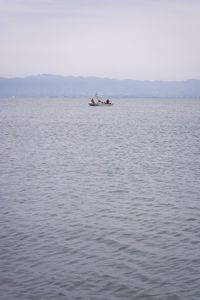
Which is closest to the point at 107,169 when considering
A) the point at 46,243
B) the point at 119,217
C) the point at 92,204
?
the point at 92,204

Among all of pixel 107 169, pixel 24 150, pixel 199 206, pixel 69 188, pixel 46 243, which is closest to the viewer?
pixel 46 243

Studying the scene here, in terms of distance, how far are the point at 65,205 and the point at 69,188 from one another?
449 cm

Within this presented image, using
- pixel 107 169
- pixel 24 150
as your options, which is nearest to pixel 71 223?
pixel 107 169

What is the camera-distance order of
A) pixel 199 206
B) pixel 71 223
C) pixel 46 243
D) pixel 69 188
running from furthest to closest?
pixel 69 188
pixel 199 206
pixel 71 223
pixel 46 243

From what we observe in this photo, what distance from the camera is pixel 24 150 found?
2060 inches

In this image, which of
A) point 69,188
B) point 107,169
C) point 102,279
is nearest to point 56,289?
point 102,279

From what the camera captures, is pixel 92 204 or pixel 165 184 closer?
pixel 92 204

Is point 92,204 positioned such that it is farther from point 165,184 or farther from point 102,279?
point 102,279

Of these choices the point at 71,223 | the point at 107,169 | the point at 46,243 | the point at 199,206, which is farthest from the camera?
the point at 107,169

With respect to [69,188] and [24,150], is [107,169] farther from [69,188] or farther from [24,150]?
[24,150]

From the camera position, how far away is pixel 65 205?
25844 millimetres

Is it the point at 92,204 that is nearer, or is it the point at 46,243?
the point at 46,243

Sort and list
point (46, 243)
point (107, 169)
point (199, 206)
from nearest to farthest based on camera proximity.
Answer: point (46, 243), point (199, 206), point (107, 169)

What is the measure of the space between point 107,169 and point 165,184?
25.3 ft
